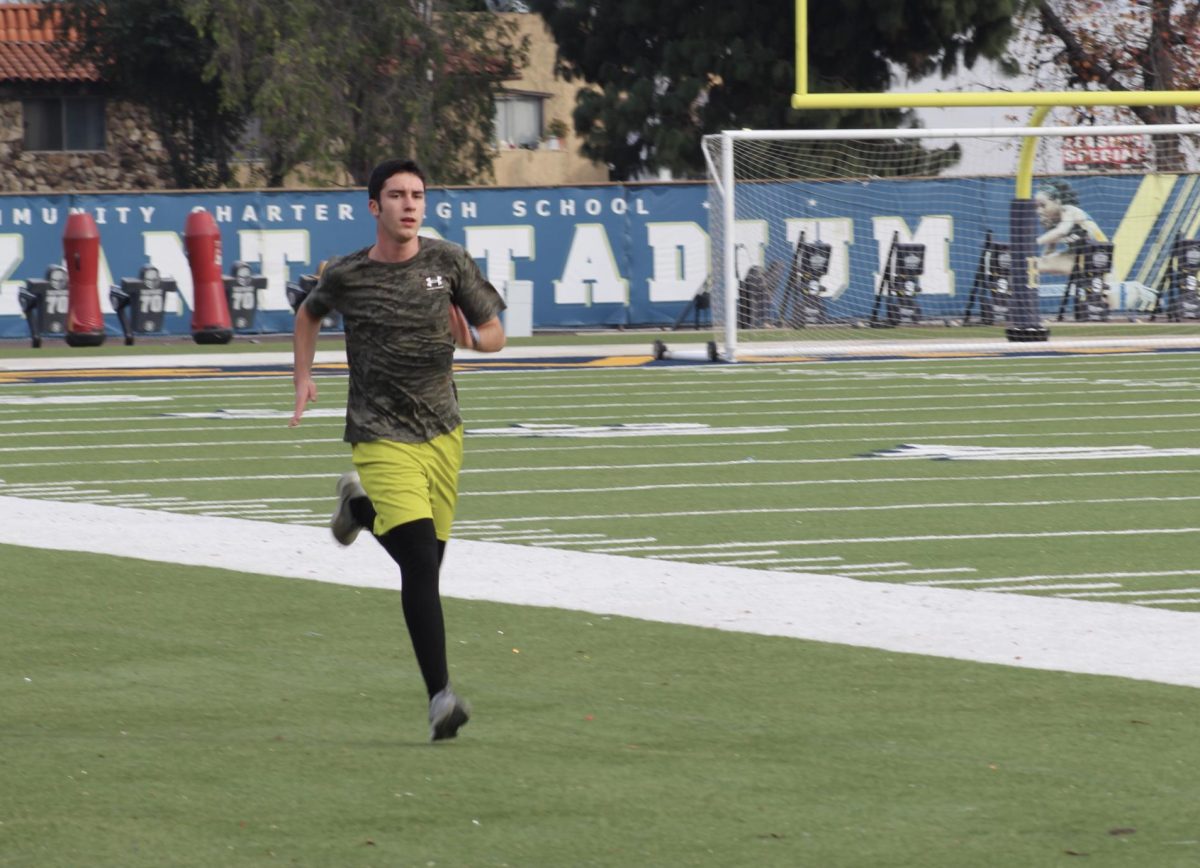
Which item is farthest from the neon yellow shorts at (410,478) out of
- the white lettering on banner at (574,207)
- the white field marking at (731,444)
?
the white lettering on banner at (574,207)

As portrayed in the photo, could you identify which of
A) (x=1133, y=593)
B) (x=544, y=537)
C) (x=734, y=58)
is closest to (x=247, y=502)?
(x=544, y=537)

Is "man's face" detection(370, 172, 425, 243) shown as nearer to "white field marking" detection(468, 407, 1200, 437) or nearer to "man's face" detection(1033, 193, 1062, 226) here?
"white field marking" detection(468, 407, 1200, 437)

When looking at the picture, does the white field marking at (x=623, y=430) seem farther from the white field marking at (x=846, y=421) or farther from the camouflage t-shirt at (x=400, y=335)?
the camouflage t-shirt at (x=400, y=335)

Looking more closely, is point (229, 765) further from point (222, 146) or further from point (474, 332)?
point (222, 146)

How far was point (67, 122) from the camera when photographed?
5416 centimetres

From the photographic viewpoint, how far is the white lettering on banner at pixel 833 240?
31672mm

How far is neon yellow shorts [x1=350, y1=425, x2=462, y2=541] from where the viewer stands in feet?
22.6

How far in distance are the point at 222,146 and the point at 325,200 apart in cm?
1962

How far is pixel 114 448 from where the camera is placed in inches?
653

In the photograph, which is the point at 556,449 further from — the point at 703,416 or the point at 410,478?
the point at 410,478

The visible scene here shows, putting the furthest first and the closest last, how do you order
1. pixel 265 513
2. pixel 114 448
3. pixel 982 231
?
pixel 982 231
pixel 114 448
pixel 265 513

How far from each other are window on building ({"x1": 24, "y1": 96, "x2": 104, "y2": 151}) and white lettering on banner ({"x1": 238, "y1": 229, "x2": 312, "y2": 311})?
22762mm

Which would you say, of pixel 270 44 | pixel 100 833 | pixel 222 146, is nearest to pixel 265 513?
pixel 100 833

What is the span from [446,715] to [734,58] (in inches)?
1422
